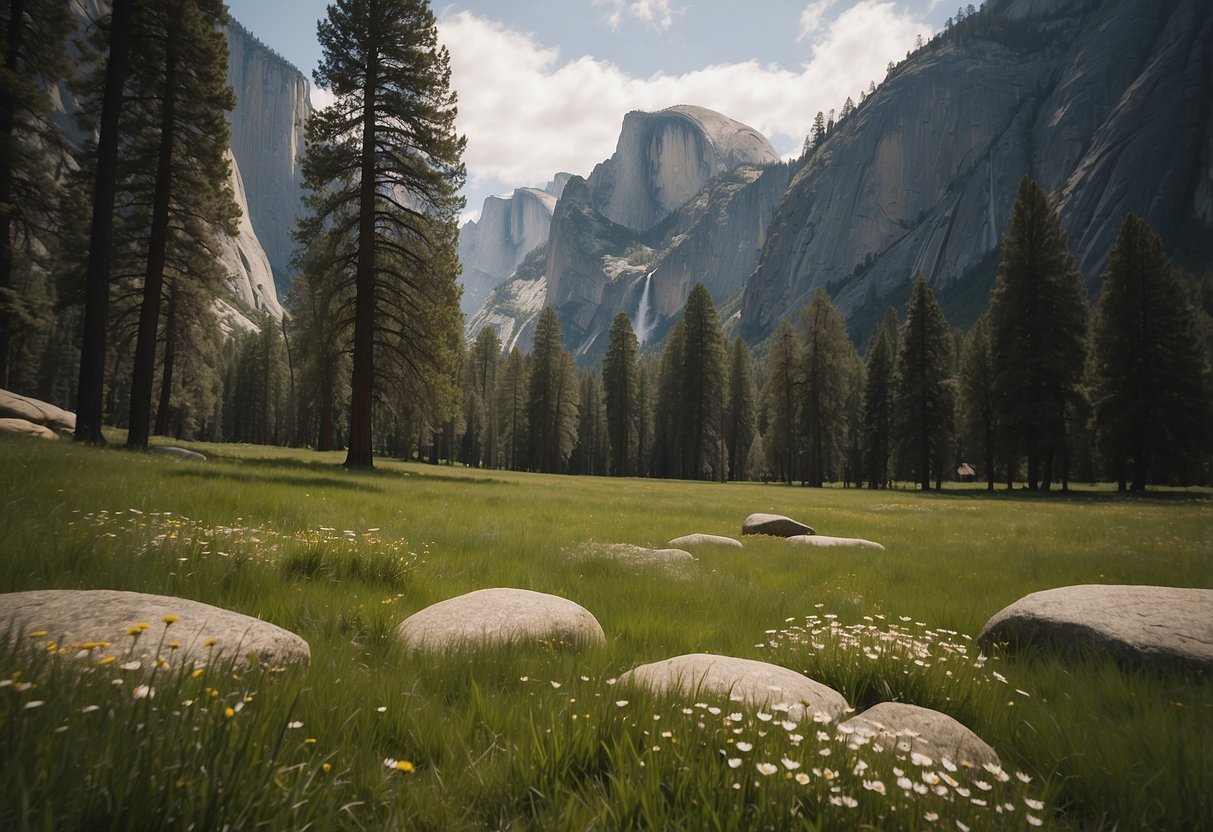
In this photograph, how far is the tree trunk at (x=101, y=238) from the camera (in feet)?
44.8

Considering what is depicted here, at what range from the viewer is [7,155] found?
608 inches

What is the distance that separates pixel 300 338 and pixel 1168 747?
36658 mm

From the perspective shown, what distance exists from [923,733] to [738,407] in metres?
71.3

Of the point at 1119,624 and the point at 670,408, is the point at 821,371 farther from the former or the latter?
the point at 1119,624

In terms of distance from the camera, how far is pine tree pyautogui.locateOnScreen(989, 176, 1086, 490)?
108 feet

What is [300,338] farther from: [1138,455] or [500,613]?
[1138,455]

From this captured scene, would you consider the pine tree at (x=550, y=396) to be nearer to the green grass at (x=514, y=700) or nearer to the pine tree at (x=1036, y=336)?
the pine tree at (x=1036, y=336)

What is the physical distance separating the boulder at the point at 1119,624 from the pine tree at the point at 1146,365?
126ft

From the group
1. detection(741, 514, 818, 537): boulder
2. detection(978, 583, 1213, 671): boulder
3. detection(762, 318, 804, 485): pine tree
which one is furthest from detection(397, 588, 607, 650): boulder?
detection(762, 318, 804, 485): pine tree

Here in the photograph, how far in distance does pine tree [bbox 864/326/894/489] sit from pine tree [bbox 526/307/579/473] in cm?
3183

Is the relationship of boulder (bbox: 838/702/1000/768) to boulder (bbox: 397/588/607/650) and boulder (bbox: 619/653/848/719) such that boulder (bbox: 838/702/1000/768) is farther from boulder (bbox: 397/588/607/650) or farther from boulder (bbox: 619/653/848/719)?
boulder (bbox: 397/588/607/650)

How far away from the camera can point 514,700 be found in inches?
110

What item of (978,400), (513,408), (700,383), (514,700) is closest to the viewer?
(514,700)

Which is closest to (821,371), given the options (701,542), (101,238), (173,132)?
(701,542)
